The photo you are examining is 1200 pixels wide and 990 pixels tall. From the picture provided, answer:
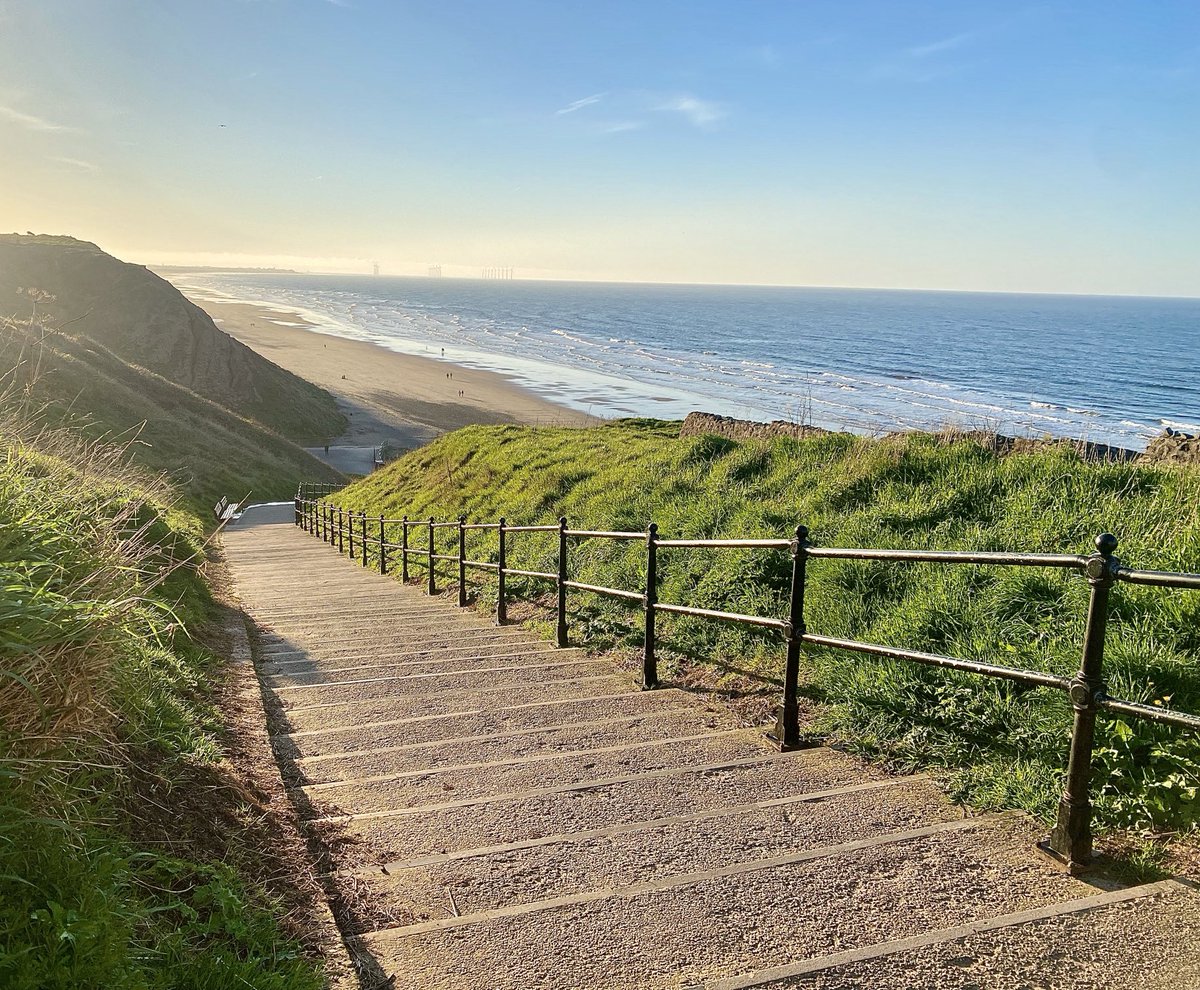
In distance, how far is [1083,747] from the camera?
2842 millimetres

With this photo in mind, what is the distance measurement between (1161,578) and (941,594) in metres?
2.09

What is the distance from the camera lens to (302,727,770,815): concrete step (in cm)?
386

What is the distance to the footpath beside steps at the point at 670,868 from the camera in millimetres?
2387

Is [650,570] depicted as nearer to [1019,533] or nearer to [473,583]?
[1019,533]

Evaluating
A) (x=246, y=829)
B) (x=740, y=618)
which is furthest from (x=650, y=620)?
(x=246, y=829)

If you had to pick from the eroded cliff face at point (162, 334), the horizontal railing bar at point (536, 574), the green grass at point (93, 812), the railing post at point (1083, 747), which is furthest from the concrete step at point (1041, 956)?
the eroded cliff face at point (162, 334)

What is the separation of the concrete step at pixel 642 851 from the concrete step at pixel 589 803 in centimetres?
10

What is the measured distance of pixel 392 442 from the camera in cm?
5438

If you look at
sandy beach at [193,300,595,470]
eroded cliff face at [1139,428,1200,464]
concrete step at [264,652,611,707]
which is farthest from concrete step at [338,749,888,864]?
sandy beach at [193,300,595,470]

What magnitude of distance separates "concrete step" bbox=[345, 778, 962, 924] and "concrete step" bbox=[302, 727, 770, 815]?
0.61 metres

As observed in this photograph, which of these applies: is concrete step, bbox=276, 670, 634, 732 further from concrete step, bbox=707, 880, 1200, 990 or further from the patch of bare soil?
concrete step, bbox=707, 880, 1200, 990

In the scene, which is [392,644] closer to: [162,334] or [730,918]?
[730,918]

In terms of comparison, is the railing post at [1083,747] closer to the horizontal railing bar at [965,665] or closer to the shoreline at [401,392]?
the horizontal railing bar at [965,665]

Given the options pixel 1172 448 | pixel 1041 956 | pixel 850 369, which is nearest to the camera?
pixel 1041 956
